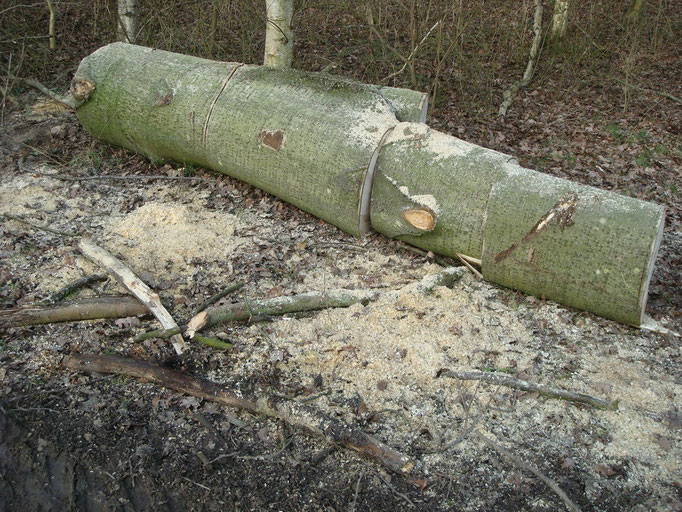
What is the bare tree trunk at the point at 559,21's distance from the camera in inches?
328

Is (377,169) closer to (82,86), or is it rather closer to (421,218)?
(421,218)

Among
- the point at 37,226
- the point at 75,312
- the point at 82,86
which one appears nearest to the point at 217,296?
the point at 75,312

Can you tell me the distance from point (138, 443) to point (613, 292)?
2.89m

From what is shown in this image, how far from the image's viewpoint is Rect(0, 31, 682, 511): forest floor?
272 centimetres

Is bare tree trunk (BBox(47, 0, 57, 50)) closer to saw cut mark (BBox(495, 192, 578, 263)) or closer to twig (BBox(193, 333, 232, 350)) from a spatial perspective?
twig (BBox(193, 333, 232, 350))

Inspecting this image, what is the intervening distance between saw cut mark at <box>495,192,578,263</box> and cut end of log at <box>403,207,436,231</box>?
2.25 feet

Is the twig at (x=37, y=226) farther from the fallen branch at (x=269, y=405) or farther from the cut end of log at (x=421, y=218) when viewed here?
the cut end of log at (x=421, y=218)

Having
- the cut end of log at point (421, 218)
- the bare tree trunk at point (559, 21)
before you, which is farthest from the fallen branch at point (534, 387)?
the bare tree trunk at point (559, 21)

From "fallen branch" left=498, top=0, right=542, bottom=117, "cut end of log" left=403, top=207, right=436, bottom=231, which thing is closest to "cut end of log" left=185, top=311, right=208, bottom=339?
"cut end of log" left=403, top=207, right=436, bottom=231

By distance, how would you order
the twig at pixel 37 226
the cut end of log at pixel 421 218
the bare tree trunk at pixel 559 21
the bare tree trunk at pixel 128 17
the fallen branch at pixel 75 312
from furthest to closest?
the bare tree trunk at pixel 559 21
the bare tree trunk at pixel 128 17
the twig at pixel 37 226
the cut end of log at pixel 421 218
the fallen branch at pixel 75 312

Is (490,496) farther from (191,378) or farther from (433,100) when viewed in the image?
(433,100)

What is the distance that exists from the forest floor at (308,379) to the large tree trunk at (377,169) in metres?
0.28

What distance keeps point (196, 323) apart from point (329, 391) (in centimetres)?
95

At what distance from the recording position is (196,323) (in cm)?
356
